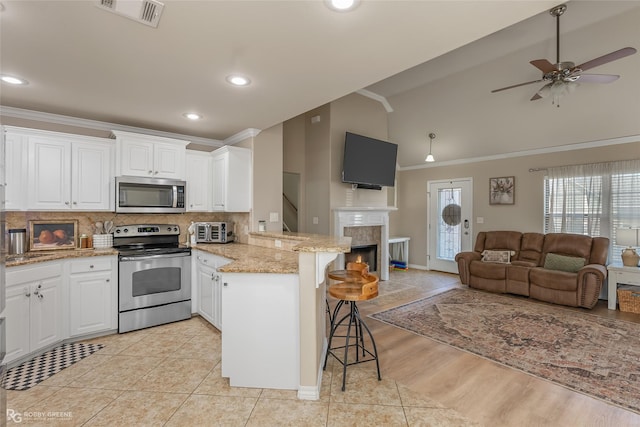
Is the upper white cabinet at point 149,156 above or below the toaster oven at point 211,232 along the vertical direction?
above

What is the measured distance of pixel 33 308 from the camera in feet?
8.87

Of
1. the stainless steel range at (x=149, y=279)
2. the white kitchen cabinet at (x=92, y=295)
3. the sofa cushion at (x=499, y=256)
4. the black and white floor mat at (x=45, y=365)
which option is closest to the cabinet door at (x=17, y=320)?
the black and white floor mat at (x=45, y=365)

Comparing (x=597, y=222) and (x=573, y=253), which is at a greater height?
(x=597, y=222)

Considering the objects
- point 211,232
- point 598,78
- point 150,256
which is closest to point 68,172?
point 150,256

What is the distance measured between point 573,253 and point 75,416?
6.35 m

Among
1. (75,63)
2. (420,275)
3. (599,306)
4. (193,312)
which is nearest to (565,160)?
(599,306)

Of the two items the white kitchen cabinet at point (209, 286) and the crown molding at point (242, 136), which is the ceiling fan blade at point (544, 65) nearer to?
the crown molding at point (242, 136)

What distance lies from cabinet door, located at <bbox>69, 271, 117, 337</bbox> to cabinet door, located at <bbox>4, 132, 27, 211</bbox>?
89 cm

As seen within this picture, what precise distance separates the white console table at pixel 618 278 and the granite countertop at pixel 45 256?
649 centimetres

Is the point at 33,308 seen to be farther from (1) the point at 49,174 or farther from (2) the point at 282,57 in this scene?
(2) the point at 282,57

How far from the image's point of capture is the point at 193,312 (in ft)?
12.3

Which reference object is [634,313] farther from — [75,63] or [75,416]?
[75,63]

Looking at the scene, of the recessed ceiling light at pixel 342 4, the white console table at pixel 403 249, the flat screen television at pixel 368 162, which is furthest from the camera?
the white console table at pixel 403 249

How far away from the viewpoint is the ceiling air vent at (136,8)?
155 centimetres
